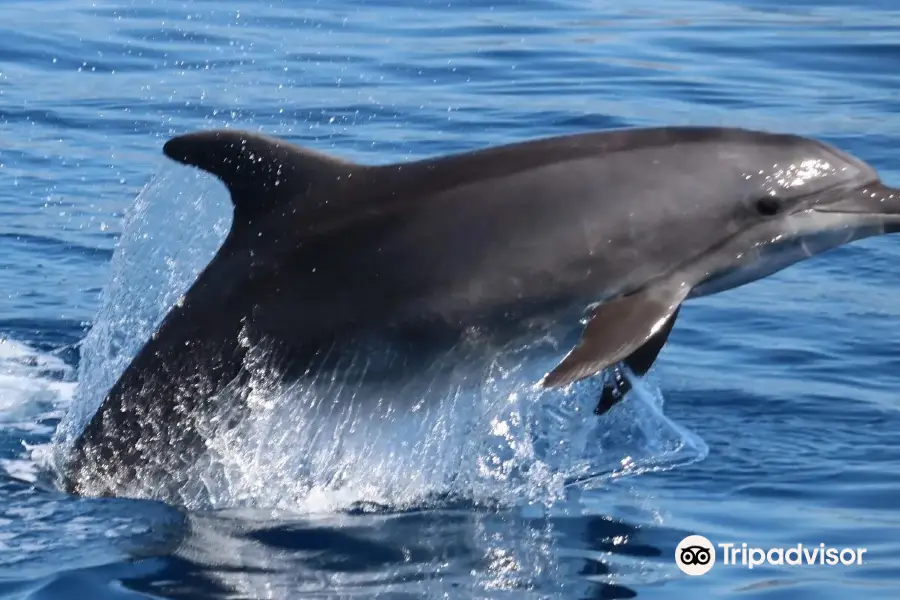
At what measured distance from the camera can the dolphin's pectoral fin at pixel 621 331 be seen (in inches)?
279

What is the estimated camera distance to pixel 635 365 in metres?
7.84

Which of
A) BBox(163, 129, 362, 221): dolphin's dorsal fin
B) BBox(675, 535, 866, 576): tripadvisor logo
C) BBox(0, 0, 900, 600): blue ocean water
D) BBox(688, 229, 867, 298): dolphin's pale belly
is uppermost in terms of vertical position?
BBox(163, 129, 362, 221): dolphin's dorsal fin

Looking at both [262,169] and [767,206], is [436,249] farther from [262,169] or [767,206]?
[767,206]

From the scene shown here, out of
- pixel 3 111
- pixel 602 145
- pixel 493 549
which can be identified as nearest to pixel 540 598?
pixel 493 549

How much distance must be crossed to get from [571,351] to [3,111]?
11.3 m

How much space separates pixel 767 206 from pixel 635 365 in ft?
3.26

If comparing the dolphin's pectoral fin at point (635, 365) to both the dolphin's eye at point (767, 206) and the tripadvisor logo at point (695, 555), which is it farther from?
the tripadvisor logo at point (695, 555)

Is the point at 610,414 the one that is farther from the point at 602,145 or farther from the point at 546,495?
the point at 602,145

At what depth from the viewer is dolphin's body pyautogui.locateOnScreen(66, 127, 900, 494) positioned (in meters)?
7.56

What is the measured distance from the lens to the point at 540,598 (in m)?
6.87

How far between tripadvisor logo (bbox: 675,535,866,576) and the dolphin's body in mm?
924

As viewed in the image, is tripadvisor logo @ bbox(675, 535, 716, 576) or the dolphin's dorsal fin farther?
the dolphin's dorsal fin

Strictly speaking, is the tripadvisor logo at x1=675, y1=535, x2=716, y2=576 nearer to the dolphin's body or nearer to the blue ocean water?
the blue ocean water

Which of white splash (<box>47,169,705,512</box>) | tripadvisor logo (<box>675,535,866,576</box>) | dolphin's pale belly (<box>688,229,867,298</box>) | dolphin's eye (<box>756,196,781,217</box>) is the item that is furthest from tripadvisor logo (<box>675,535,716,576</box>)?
dolphin's eye (<box>756,196,781,217</box>)
